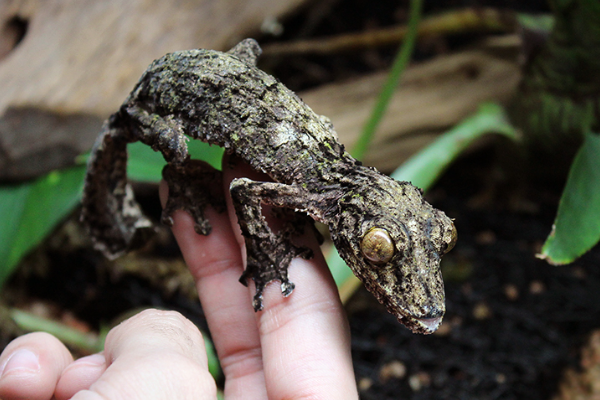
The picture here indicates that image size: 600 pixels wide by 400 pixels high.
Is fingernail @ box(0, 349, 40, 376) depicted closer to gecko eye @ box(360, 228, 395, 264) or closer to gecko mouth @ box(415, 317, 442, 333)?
gecko eye @ box(360, 228, 395, 264)

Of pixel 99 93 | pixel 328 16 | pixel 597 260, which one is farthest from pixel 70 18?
pixel 597 260

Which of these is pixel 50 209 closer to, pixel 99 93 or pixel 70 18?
pixel 99 93

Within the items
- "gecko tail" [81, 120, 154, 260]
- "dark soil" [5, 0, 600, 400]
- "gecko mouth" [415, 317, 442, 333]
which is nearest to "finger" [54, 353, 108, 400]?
"gecko tail" [81, 120, 154, 260]

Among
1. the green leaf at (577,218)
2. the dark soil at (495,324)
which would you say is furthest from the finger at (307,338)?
the dark soil at (495,324)

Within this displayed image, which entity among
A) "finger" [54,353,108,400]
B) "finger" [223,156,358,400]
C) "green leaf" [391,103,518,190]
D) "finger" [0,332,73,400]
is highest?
"finger" [0,332,73,400]

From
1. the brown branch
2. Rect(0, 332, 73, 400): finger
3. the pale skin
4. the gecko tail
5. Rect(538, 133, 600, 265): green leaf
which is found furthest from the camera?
the brown branch

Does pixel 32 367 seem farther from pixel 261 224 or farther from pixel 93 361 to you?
pixel 261 224

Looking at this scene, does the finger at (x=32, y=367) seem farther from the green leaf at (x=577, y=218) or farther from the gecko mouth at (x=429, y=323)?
the green leaf at (x=577, y=218)
